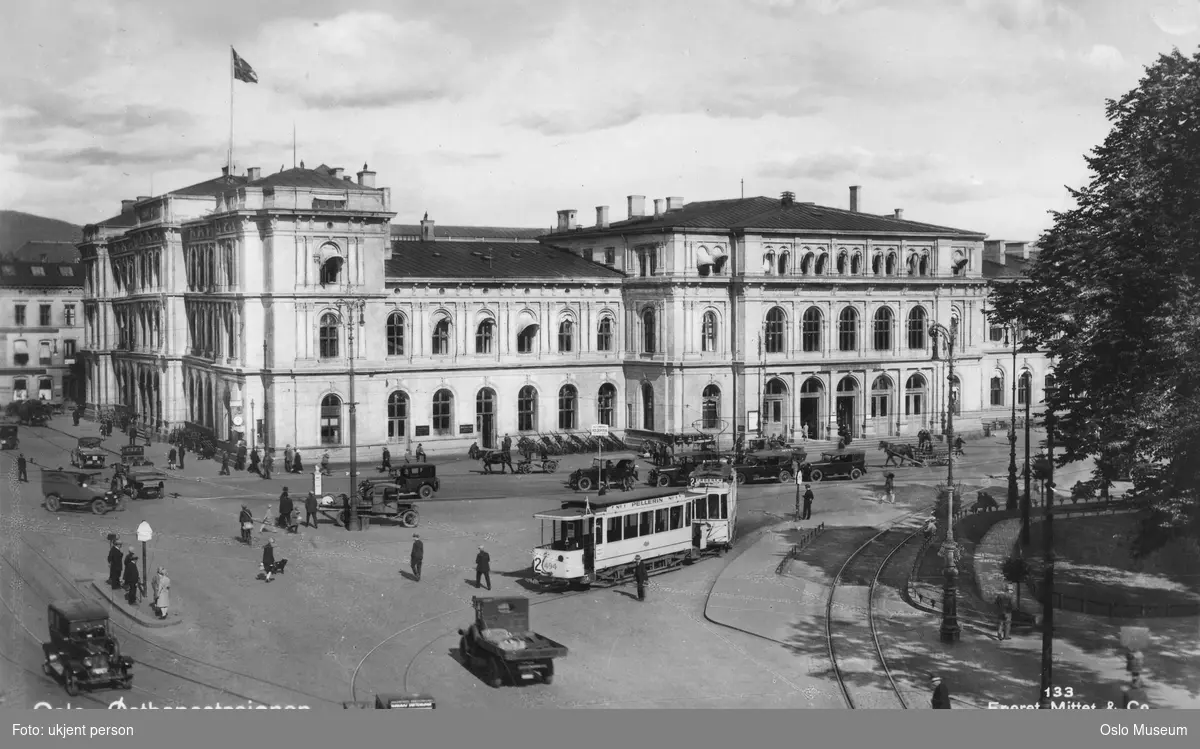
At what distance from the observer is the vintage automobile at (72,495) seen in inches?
1972

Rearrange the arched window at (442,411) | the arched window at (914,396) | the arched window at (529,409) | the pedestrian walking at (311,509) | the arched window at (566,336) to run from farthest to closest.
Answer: the arched window at (914,396)
the arched window at (566,336)
the arched window at (529,409)
the arched window at (442,411)
the pedestrian walking at (311,509)

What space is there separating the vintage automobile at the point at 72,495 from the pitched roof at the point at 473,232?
68.7 meters

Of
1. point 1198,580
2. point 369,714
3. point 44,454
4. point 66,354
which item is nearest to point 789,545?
point 1198,580

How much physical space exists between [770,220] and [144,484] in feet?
135

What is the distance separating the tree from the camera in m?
35.9

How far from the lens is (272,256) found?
68.2 m

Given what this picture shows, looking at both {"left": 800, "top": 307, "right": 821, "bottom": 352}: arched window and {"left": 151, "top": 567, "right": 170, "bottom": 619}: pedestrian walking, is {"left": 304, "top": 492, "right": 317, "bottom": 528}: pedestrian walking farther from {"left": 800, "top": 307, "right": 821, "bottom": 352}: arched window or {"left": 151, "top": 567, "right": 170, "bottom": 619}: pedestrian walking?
{"left": 800, "top": 307, "right": 821, "bottom": 352}: arched window

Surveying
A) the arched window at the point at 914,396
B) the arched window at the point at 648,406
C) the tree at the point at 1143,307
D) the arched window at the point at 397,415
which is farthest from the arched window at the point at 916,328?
the tree at the point at 1143,307

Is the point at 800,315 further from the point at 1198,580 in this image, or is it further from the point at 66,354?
the point at 66,354

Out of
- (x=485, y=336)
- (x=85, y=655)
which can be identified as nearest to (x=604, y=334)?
(x=485, y=336)

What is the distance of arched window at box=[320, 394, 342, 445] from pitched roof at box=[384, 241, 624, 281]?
7.60 meters

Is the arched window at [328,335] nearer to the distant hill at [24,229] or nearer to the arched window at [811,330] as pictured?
the distant hill at [24,229]

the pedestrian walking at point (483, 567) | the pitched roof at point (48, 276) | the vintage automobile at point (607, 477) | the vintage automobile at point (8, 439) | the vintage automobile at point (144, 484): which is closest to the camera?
the pedestrian walking at point (483, 567)

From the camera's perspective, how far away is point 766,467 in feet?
215
